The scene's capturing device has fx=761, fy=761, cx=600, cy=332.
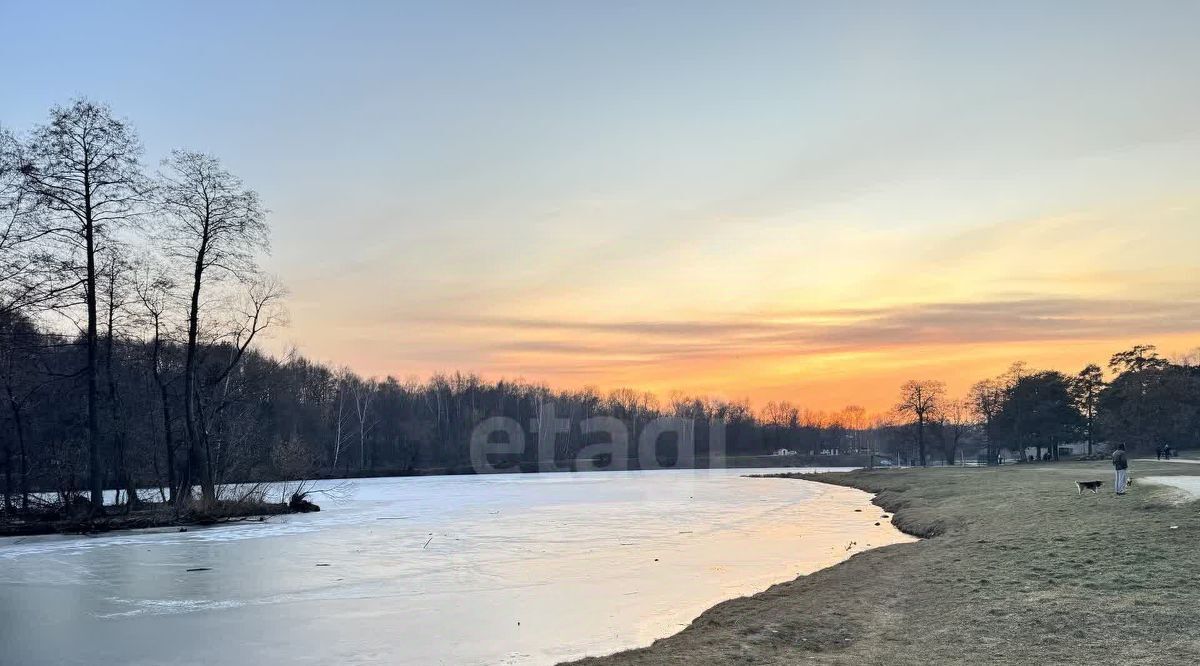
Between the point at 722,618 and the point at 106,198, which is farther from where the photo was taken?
the point at 106,198

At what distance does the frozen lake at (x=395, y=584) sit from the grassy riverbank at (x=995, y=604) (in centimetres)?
147

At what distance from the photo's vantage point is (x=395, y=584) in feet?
50.8

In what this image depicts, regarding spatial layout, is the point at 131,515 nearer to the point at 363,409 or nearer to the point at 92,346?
the point at 92,346

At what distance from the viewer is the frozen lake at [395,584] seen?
10477 mm

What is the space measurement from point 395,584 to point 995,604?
35.8 ft

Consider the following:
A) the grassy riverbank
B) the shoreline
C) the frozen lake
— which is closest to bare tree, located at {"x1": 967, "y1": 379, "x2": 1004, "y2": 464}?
the shoreline

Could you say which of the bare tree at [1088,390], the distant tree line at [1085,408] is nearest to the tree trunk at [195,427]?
the distant tree line at [1085,408]

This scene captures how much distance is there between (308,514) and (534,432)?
79443mm

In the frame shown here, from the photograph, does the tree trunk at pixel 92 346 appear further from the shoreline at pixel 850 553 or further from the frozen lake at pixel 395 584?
the shoreline at pixel 850 553

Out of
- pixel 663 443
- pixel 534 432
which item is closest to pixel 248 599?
pixel 534 432

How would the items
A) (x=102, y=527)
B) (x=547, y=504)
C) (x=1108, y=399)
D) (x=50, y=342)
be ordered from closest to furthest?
(x=102, y=527), (x=50, y=342), (x=547, y=504), (x=1108, y=399)

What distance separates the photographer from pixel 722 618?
1109cm

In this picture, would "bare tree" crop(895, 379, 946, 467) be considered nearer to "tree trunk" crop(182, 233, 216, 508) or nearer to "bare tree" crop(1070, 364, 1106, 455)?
"bare tree" crop(1070, 364, 1106, 455)

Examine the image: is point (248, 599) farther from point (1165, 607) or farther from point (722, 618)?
point (1165, 607)
